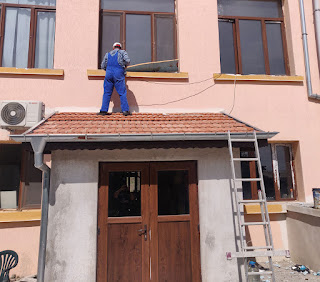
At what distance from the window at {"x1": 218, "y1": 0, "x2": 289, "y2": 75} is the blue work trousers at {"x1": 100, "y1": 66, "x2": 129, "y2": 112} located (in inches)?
125

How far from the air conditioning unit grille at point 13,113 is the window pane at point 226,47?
5.69m

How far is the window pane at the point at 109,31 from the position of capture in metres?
7.36

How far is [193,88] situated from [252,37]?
112 inches

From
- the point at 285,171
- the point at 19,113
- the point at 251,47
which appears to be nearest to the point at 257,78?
the point at 251,47

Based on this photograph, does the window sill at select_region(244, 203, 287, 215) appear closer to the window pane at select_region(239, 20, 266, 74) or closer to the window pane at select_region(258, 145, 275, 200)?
the window pane at select_region(258, 145, 275, 200)

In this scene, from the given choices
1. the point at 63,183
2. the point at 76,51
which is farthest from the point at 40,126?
the point at 76,51

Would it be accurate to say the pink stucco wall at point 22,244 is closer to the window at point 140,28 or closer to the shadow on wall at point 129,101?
the shadow on wall at point 129,101

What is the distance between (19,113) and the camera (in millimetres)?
6105

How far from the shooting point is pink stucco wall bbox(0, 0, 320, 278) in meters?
6.69

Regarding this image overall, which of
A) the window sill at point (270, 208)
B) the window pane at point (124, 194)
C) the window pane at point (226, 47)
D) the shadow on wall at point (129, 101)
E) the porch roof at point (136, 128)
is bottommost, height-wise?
the window sill at point (270, 208)

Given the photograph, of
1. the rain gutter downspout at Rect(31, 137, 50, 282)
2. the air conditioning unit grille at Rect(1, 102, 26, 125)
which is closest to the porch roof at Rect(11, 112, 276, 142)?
the rain gutter downspout at Rect(31, 137, 50, 282)

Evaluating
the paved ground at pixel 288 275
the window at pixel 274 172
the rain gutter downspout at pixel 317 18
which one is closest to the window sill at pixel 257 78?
the rain gutter downspout at pixel 317 18

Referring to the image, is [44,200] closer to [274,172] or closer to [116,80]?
[116,80]

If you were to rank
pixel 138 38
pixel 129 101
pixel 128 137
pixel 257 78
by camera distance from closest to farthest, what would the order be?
1. pixel 128 137
2. pixel 129 101
3. pixel 257 78
4. pixel 138 38
